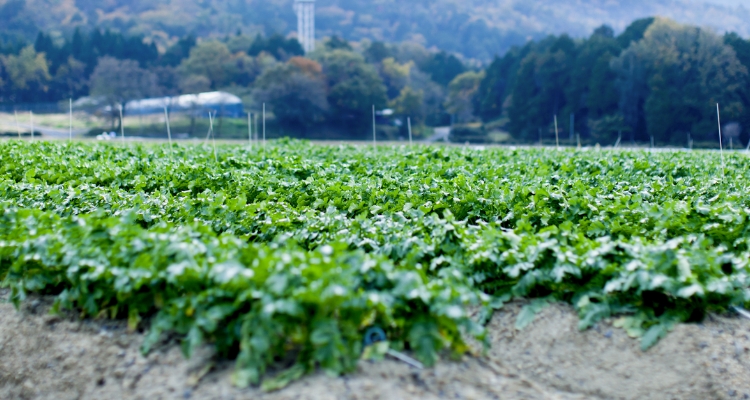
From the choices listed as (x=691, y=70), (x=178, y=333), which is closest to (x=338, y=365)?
(x=178, y=333)

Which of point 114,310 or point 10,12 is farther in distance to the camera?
point 10,12

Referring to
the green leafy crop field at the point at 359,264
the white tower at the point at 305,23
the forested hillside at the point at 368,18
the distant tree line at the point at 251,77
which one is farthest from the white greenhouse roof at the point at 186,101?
the green leafy crop field at the point at 359,264

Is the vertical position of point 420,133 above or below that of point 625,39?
below

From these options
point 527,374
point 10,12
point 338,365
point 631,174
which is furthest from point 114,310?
point 10,12

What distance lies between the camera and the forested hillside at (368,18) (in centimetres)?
10074

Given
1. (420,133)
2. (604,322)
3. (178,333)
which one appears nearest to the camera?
(178,333)

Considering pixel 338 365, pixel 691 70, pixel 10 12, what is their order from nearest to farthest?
pixel 338 365 → pixel 691 70 → pixel 10 12

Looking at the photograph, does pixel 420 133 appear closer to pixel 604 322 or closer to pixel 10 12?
pixel 604 322

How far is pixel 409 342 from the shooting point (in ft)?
12.3

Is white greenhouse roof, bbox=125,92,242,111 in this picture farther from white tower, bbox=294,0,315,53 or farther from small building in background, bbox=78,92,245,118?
white tower, bbox=294,0,315,53

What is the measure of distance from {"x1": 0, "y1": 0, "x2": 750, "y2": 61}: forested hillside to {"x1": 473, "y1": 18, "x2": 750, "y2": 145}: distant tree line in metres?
46.8

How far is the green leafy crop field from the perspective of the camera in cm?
342

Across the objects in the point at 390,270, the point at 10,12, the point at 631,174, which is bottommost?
the point at 390,270

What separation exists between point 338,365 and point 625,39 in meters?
51.3
